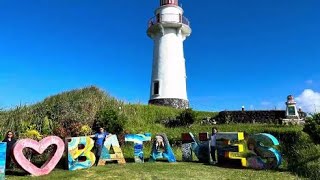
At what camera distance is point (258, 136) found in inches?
600

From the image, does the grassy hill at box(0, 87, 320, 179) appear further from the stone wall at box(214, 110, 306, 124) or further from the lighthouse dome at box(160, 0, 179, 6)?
the lighthouse dome at box(160, 0, 179, 6)

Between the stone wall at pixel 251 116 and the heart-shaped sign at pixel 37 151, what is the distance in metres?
16.5

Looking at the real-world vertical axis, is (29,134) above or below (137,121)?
below

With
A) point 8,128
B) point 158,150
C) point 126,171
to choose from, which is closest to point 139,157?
point 158,150

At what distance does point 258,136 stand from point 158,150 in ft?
13.9

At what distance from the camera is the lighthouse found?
35069mm

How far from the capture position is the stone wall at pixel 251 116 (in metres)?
28.5

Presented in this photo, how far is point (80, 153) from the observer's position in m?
14.9

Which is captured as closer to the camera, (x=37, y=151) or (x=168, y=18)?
(x=37, y=151)

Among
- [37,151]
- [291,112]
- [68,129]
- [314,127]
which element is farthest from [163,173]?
[291,112]

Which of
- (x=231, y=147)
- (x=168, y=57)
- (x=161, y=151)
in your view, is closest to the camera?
(x=231, y=147)

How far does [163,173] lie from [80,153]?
369cm

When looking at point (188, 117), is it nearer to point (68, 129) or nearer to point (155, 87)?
point (68, 129)

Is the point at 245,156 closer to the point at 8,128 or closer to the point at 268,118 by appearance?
the point at 8,128
